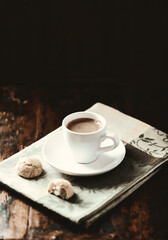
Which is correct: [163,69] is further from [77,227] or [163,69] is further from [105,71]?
[77,227]

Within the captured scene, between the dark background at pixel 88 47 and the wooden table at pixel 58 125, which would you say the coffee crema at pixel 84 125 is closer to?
the wooden table at pixel 58 125

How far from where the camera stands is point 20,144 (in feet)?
4.44

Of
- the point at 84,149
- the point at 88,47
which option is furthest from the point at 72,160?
the point at 88,47

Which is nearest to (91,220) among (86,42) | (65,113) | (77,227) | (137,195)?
(77,227)

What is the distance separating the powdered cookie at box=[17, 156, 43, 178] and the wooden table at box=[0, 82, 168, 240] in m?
0.07

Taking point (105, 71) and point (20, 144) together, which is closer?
point (20, 144)

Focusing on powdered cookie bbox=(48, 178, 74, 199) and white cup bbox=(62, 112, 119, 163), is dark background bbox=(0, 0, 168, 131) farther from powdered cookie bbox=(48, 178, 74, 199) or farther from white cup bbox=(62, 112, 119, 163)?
powdered cookie bbox=(48, 178, 74, 199)

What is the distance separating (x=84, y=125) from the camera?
125 centimetres

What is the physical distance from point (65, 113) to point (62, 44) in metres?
0.51

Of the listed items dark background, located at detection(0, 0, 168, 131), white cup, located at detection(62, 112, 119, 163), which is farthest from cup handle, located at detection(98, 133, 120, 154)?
dark background, located at detection(0, 0, 168, 131)

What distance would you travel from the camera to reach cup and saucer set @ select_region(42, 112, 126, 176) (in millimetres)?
1158

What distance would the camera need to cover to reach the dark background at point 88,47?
5.87 feet

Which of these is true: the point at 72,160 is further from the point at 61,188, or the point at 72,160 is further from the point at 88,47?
the point at 88,47

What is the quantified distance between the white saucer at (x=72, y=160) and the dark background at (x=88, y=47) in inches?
18.2
